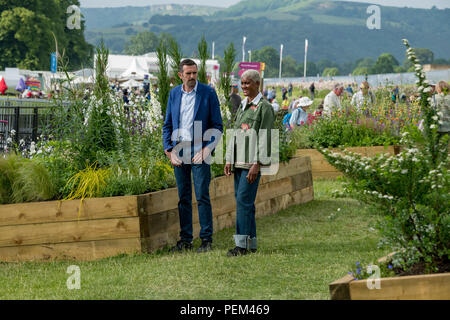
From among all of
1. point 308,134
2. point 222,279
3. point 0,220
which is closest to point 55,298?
point 222,279

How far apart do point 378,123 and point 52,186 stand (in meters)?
8.19

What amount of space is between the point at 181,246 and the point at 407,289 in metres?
2.91

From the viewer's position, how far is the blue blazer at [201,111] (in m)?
6.16

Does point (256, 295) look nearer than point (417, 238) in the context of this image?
No

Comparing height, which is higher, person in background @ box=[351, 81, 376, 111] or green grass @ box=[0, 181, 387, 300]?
person in background @ box=[351, 81, 376, 111]

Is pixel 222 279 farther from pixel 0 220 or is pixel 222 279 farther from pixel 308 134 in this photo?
pixel 308 134

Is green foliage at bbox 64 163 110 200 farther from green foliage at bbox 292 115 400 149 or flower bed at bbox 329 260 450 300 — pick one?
green foliage at bbox 292 115 400 149

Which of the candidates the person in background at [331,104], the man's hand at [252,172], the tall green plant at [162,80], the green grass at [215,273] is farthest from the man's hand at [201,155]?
the person in background at [331,104]

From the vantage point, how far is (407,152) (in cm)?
416

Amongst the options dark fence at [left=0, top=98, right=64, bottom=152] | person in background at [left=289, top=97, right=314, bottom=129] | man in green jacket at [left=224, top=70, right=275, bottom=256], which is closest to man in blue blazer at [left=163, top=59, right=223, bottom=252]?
man in green jacket at [left=224, top=70, right=275, bottom=256]

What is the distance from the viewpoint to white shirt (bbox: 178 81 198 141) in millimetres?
6148

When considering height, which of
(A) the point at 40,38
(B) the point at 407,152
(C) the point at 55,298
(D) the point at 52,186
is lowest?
(C) the point at 55,298

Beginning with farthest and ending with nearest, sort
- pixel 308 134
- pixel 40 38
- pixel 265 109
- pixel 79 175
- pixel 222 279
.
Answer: pixel 40 38, pixel 308 134, pixel 79 175, pixel 265 109, pixel 222 279

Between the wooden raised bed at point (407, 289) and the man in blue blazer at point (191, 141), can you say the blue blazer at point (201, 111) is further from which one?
the wooden raised bed at point (407, 289)
